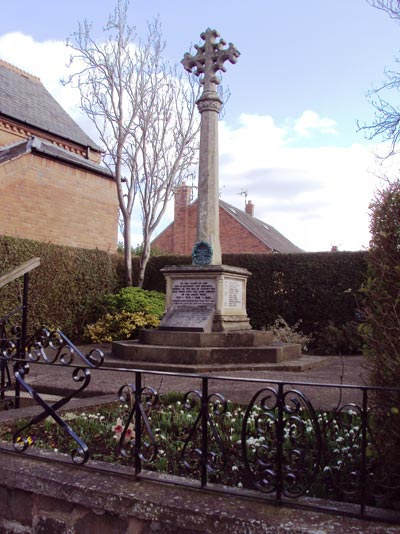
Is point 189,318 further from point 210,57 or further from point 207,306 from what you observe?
point 210,57

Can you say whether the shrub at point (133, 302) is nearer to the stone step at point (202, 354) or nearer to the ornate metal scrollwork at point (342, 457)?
the stone step at point (202, 354)

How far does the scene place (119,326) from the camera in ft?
41.0

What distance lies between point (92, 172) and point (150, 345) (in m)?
9.29

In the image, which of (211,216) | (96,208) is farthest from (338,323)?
(96,208)

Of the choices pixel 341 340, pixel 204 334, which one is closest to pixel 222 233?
pixel 341 340

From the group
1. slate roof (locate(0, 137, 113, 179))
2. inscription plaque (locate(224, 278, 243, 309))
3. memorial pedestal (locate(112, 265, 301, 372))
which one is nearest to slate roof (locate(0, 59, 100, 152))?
slate roof (locate(0, 137, 113, 179))

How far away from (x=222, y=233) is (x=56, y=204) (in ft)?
50.5

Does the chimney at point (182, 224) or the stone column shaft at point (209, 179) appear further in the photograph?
the chimney at point (182, 224)

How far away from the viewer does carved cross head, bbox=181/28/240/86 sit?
10.6 meters

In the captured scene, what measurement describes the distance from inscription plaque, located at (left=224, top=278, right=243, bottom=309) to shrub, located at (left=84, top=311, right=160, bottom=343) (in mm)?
3146

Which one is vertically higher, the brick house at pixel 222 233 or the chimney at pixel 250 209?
the chimney at pixel 250 209

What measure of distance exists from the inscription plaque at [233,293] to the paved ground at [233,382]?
190cm

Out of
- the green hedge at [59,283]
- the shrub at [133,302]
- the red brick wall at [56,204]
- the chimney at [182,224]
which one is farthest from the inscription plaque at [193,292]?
the chimney at [182,224]

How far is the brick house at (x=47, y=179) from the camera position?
→ 1394cm
